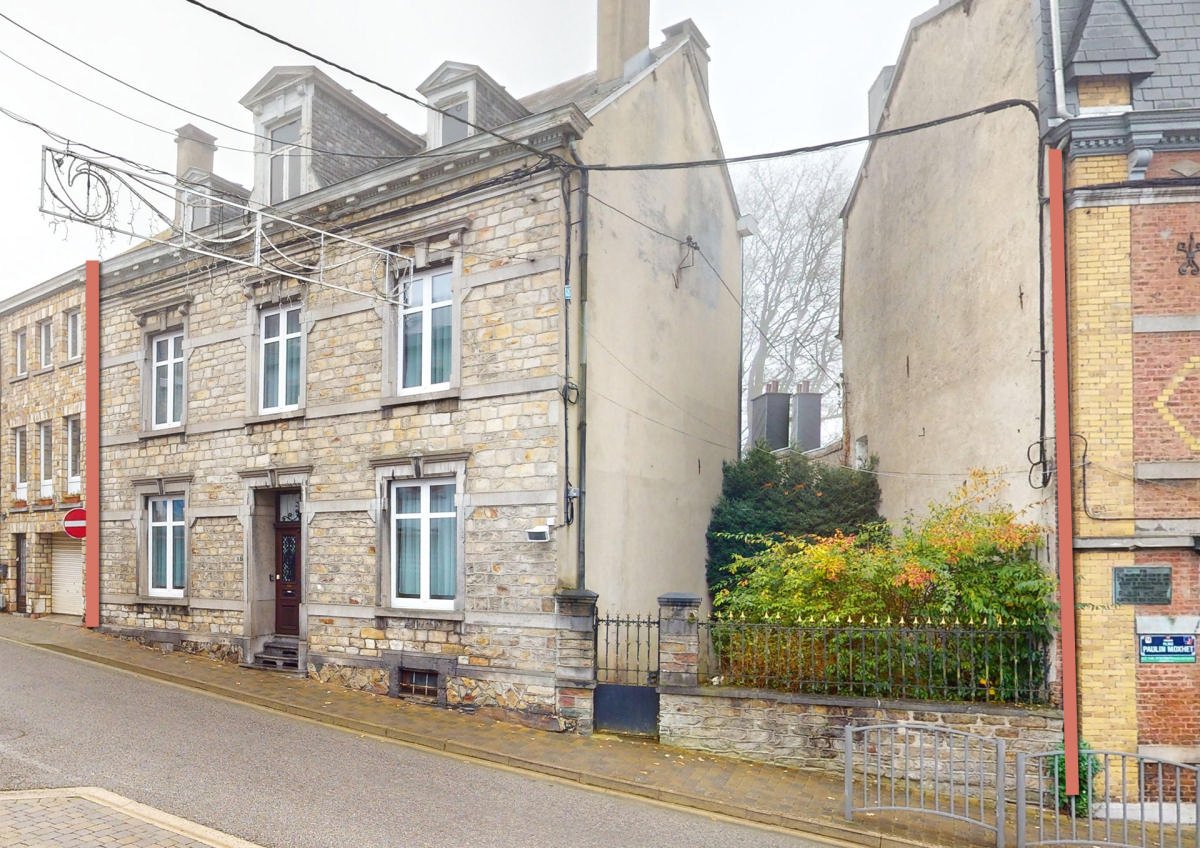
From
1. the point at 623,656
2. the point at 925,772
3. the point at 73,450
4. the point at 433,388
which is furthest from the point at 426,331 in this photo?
the point at 73,450

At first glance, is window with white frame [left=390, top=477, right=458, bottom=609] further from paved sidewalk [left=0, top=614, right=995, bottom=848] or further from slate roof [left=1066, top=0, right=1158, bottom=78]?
slate roof [left=1066, top=0, right=1158, bottom=78]

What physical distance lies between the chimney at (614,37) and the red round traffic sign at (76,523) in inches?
492

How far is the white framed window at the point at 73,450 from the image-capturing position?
63.5 ft

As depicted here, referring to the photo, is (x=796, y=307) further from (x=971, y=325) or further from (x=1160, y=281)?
(x=1160, y=281)

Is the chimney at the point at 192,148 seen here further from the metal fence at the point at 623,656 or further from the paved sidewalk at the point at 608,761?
the metal fence at the point at 623,656

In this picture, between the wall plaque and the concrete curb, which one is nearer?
the concrete curb

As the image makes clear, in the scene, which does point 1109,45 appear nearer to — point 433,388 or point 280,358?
point 433,388

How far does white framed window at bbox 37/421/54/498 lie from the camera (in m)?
20.4

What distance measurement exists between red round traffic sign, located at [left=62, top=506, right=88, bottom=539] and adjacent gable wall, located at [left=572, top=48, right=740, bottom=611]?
10.7 m

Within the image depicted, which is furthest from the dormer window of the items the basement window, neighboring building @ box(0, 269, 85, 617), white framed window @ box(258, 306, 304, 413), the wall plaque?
neighboring building @ box(0, 269, 85, 617)

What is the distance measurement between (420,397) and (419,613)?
3.00 metres

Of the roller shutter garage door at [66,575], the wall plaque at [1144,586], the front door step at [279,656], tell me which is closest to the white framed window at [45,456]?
the roller shutter garage door at [66,575]

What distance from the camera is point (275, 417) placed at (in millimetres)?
13859

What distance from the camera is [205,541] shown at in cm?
1481
